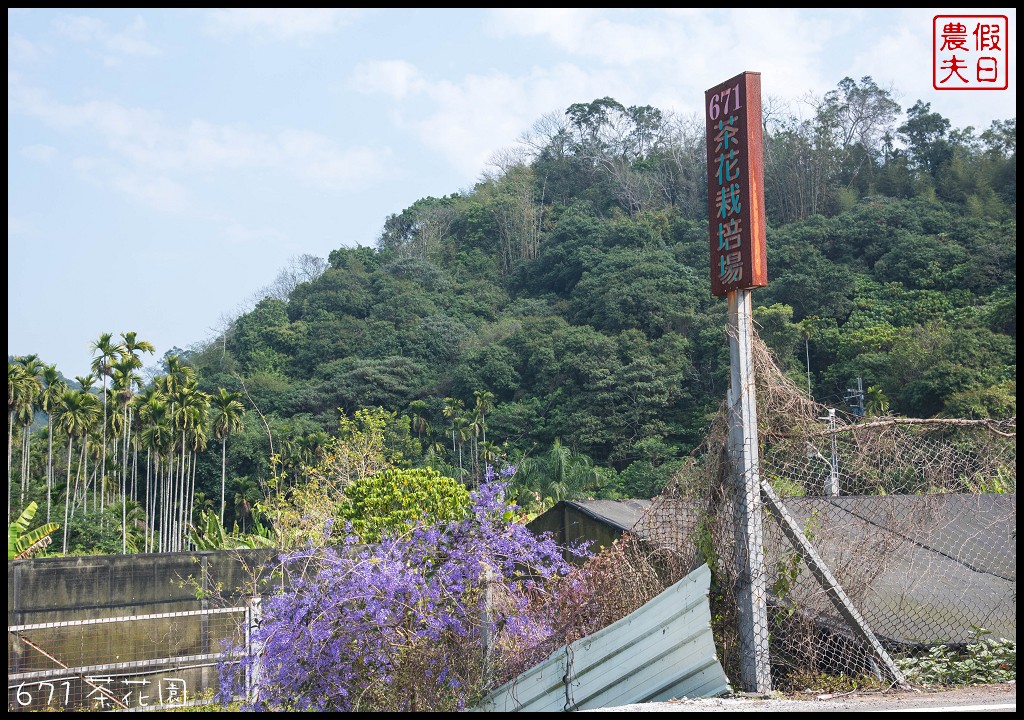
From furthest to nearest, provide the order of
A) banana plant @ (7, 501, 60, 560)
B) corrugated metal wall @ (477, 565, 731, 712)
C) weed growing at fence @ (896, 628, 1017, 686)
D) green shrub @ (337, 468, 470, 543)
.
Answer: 1. banana plant @ (7, 501, 60, 560)
2. green shrub @ (337, 468, 470, 543)
3. weed growing at fence @ (896, 628, 1017, 686)
4. corrugated metal wall @ (477, 565, 731, 712)

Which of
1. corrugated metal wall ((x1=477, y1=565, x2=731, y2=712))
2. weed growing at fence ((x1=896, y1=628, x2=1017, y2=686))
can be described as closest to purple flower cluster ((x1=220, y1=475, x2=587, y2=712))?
corrugated metal wall ((x1=477, y1=565, x2=731, y2=712))

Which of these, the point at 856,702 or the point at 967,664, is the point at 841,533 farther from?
the point at 856,702

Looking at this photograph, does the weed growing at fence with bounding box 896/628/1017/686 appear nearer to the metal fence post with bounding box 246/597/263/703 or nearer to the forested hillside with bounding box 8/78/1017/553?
the metal fence post with bounding box 246/597/263/703

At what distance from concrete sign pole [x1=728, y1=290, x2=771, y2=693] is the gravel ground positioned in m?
0.30

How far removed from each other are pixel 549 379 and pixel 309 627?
150ft


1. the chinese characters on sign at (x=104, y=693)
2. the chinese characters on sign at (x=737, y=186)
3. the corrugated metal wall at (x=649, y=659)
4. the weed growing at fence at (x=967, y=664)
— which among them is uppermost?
the chinese characters on sign at (x=737, y=186)

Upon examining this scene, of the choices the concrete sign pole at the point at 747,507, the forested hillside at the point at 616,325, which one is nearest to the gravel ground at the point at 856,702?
the concrete sign pole at the point at 747,507

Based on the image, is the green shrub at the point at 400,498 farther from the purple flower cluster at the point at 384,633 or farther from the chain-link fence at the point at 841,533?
the chain-link fence at the point at 841,533

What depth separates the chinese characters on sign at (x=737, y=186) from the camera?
6598 mm

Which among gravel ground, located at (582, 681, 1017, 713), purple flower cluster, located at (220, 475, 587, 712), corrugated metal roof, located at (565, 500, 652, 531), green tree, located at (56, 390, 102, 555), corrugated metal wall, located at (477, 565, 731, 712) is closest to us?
gravel ground, located at (582, 681, 1017, 713)

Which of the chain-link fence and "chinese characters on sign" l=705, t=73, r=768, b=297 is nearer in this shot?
the chain-link fence

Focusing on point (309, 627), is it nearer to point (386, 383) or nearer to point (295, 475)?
point (295, 475)

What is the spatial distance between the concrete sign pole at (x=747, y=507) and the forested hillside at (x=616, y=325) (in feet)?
84.0

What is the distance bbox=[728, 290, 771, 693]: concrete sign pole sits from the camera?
6082 millimetres
